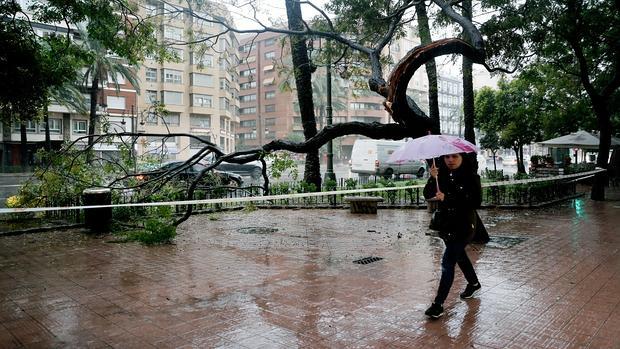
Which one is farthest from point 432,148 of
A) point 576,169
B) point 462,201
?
point 576,169

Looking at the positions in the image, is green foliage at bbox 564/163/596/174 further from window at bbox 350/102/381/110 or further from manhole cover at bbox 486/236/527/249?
window at bbox 350/102/381/110

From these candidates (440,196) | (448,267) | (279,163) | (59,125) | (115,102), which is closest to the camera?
(448,267)

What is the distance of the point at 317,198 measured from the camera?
1636 centimetres

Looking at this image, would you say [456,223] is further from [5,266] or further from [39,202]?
[39,202]

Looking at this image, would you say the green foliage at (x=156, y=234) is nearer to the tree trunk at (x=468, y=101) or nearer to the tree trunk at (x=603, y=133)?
the tree trunk at (x=468, y=101)

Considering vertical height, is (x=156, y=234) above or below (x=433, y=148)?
below

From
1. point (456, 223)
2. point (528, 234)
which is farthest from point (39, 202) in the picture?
point (528, 234)

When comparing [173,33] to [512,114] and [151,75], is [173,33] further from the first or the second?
[151,75]

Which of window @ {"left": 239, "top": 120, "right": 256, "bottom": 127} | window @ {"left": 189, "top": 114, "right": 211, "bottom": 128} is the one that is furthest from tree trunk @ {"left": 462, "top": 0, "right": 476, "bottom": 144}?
window @ {"left": 239, "top": 120, "right": 256, "bottom": 127}

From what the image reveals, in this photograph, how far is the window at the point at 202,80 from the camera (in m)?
55.5

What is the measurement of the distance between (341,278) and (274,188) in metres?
9.48

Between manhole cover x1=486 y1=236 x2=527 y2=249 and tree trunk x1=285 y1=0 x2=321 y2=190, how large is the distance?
626 centimetres

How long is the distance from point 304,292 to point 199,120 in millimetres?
54326

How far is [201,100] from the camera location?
56406 millimetres
